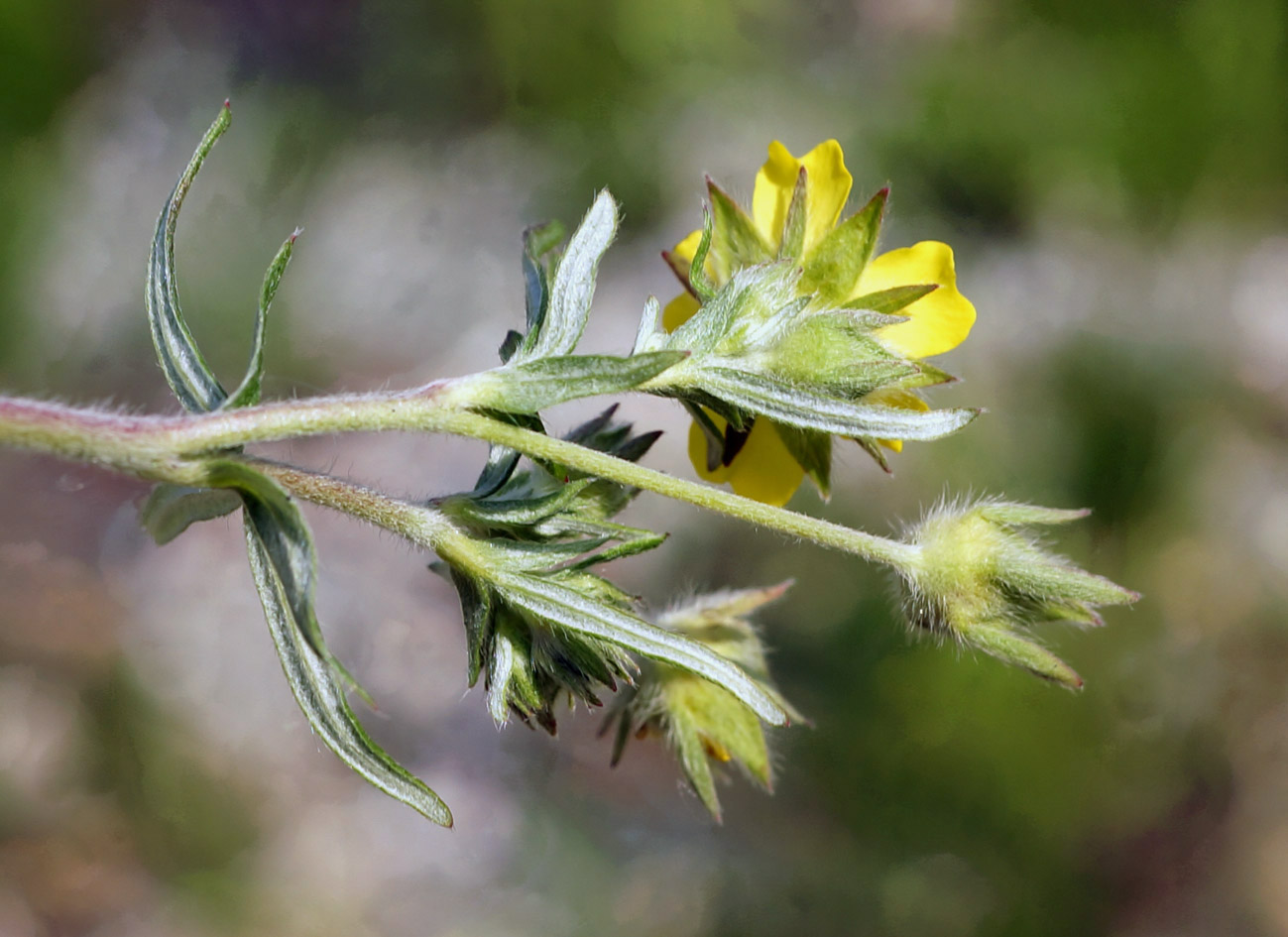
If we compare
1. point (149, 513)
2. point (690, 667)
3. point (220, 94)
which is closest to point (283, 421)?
point (149, 513)

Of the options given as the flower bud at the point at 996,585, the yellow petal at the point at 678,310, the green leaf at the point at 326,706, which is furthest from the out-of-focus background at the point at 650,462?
the green leaf at the point at 326,706

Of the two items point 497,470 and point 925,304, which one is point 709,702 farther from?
point 925,304

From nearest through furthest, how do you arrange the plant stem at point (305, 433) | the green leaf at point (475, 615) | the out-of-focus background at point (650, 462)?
the plant stem at point (305, 433) → the green leaf at point (475, 615) → the out-of-focus background at point (650, 462)

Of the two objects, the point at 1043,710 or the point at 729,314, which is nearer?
the point at 729,314

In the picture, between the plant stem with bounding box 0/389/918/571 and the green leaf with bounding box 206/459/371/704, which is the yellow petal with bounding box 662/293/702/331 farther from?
the green leaf with bounding box 206/459/371/704

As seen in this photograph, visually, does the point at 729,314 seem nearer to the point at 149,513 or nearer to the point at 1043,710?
the point at 149,513

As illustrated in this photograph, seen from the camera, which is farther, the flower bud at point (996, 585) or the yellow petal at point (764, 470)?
the yellow petal at point (764, 470)

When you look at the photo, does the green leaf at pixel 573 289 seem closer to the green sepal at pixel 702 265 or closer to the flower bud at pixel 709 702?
the green sepal at pixel 702 265

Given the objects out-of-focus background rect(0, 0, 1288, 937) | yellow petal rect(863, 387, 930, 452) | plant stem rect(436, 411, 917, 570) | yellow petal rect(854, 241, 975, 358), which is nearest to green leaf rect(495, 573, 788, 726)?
plant stem rect(436, 411, 917, 570)
